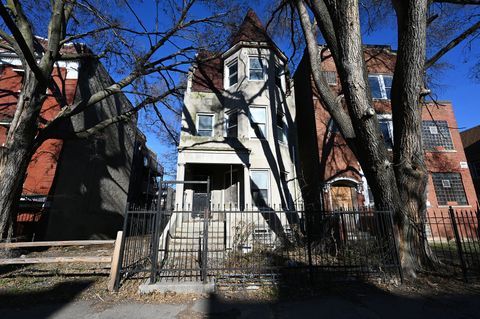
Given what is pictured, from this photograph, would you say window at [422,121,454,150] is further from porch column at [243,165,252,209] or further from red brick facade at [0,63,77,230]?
red brick facade at [0,63,77,230]

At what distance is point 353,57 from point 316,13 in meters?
2.04

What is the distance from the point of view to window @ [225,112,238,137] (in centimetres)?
1365

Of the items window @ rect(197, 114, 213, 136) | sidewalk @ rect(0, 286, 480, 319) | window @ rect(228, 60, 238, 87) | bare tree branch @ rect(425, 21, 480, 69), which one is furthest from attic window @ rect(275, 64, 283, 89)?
sidewalk @ rect(0, 286, 480, 319)

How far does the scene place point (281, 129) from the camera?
1459cm

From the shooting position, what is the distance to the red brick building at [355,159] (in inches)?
529

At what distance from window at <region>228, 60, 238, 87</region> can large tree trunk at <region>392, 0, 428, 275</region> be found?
9914 mm

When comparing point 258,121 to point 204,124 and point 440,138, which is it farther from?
point 440,138

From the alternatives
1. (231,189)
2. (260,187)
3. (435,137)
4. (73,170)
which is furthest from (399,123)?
(73,170)

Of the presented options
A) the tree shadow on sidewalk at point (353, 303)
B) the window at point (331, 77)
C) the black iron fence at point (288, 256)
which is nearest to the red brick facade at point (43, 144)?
the black iron fence at point (288, 256)

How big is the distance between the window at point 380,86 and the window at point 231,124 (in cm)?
916

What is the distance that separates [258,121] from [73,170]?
11.3 meters

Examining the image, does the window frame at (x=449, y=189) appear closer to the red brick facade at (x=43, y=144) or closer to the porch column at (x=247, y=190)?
the porch column at (x=247, y=190)

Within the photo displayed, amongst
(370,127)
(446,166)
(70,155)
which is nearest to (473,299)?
(370,127)

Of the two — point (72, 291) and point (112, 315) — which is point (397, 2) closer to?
point (112, 315)
